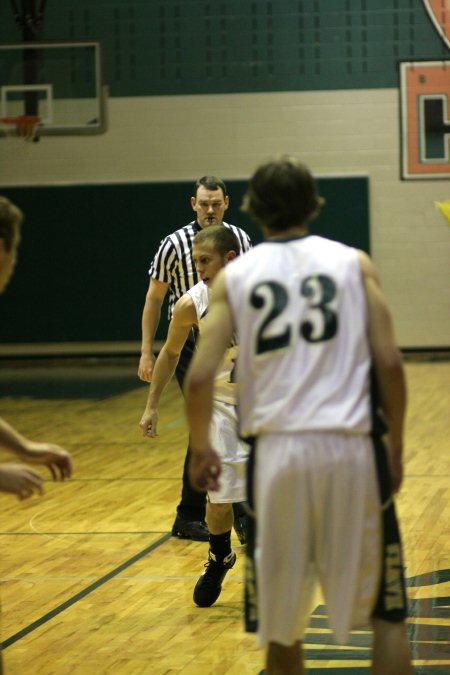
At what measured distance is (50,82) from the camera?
1476 centimetres

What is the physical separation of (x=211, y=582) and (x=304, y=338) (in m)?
2.52

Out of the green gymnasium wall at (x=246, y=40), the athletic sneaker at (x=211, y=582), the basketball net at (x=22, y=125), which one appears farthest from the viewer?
the basketball net at (x=22, y=125)

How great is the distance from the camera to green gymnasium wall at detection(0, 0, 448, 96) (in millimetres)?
14281

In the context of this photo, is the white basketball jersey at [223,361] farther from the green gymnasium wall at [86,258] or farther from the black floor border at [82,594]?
the green gymnasium wall at [86,258]

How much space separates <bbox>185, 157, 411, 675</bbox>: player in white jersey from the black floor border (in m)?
2.01

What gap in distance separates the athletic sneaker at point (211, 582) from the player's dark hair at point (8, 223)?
95.0 inches

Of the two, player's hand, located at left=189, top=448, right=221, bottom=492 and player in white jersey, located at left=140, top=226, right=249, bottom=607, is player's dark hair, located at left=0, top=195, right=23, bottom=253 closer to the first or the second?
player's hand, located at left=189, top=448, right=221, bottom=492

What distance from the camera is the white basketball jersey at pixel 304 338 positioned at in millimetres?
2754

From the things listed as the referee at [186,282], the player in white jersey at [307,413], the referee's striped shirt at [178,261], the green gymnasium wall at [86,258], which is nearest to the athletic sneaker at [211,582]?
the referee at [186,282]

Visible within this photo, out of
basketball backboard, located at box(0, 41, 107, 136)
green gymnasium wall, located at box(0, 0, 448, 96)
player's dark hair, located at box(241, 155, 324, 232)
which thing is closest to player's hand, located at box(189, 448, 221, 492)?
player's dark hair, located at box(241, 155, 324, 232)

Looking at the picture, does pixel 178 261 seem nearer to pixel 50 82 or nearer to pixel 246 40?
pixel 246 40

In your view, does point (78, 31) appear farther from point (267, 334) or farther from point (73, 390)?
point (267, 334)

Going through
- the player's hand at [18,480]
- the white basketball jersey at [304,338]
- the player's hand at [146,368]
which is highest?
the white basketball jersey at [304,338]

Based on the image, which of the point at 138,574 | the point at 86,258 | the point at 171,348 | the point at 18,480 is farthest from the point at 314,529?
the point at 86,258
